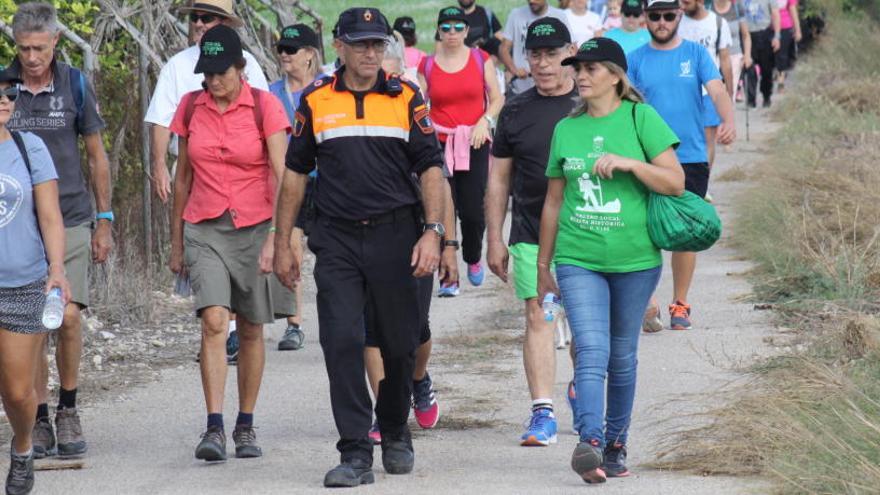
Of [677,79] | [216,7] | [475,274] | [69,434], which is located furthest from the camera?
[475,274]

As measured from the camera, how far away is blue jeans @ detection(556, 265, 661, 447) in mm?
7230

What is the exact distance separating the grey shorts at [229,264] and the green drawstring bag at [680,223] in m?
1.85

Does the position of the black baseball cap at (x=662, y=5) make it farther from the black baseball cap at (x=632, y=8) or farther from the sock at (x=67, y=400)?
the sock at (x=67, y=400)

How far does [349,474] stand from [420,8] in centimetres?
3215

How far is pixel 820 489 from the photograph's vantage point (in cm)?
643

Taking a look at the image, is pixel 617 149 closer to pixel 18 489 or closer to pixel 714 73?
pixel 18 489

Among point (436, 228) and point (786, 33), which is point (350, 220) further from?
point (786, 33)

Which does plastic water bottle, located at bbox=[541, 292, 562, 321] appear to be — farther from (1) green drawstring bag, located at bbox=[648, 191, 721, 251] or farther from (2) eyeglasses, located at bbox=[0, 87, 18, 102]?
(2) eyeglasses, located at bbox=[0, 87, 18, 102]

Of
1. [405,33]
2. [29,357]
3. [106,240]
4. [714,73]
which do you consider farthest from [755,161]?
[29,357]

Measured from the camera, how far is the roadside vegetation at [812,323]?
6.76 meters

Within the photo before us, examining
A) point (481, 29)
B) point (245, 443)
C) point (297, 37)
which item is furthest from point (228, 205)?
point (481, 29)

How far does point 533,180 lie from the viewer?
8.44m

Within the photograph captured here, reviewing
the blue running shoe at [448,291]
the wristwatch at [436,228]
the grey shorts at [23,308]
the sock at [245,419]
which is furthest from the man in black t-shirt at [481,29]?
the grey shorts at [23,308]

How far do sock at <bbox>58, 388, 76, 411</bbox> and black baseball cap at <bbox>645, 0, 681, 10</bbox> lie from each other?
4035mm
